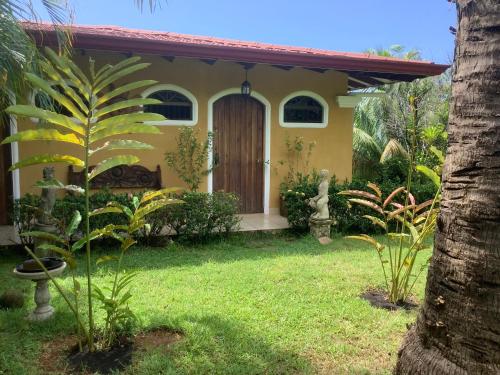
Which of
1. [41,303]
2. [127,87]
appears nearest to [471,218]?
[127,87]

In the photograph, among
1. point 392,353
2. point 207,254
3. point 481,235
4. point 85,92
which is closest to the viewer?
point 481,235

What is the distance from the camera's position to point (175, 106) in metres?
8.15

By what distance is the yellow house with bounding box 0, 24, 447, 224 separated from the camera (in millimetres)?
7453

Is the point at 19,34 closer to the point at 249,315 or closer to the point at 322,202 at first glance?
the point at 249,315

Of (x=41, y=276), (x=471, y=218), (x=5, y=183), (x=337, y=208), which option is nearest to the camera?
(x=471, y=218)

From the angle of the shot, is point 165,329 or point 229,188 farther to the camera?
point 229,188

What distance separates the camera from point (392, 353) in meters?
3.39

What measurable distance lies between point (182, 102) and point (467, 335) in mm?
7077

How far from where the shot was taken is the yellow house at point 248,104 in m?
7.45

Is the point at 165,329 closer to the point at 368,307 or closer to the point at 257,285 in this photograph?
the point at 257,285

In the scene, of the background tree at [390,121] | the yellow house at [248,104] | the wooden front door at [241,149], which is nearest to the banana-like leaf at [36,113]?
the yellow house at [248,104]

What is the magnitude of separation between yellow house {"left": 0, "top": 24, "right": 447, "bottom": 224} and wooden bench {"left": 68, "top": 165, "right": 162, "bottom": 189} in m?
0.14

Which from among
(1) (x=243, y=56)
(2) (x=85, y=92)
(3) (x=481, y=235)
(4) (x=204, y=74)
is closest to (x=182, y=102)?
(4) (x=204, y=74)

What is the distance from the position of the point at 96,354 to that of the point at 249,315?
138 cm
